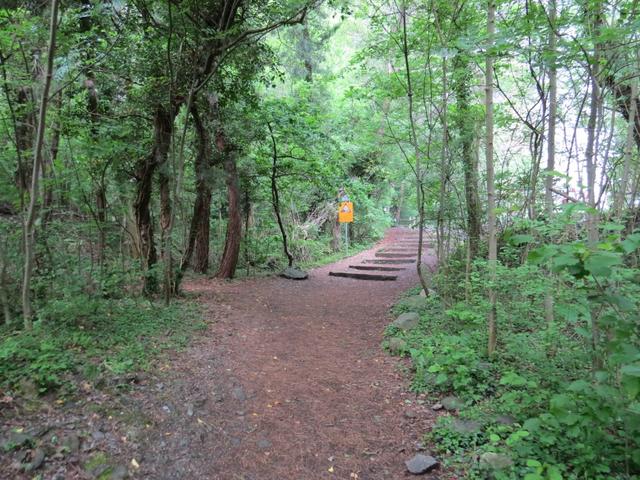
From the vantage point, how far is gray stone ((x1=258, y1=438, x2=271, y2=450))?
290 centimetres

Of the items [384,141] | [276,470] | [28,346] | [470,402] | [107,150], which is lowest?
[276,470]

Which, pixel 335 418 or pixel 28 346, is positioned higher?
pixel 28 346

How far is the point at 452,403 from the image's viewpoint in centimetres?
325

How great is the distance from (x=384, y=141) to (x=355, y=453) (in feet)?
23.8

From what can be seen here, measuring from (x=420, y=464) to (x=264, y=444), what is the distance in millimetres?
1209

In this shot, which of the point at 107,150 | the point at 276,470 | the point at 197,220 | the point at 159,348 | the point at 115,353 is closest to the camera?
the point at 276,470

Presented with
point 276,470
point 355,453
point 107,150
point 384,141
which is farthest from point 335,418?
point 384,141

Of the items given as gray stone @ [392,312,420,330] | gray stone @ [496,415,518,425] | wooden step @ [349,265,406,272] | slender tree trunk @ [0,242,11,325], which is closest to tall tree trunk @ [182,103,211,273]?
slender tree trunk @ [0,242,11,325]

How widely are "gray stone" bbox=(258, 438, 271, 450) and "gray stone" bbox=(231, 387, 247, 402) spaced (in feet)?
2.10

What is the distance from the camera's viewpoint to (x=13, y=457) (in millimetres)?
2328

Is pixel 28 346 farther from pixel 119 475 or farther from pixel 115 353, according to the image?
pixel 119 475

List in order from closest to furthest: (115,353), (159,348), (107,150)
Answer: (115,353) → (159,348) → (107,150)

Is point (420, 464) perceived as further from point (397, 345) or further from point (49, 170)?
point (49, 170)

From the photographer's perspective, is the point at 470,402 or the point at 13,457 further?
the point at 470,402
